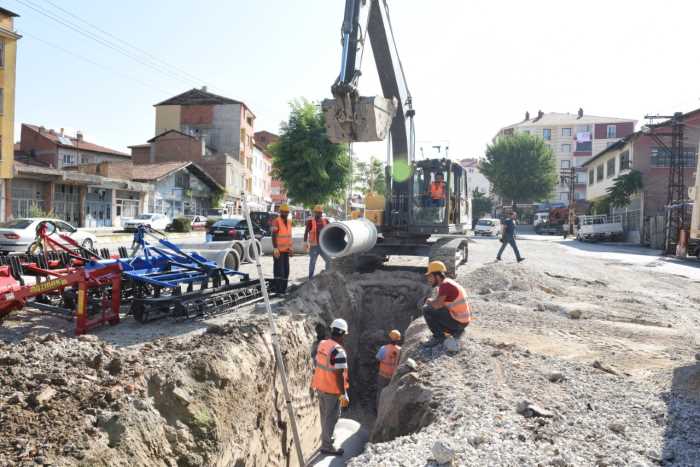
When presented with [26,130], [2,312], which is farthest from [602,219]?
[26,130]

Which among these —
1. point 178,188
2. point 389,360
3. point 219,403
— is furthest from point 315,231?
point 178,188

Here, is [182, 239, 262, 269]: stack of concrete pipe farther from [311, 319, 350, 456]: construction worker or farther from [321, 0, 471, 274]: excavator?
[311, 319, 350, 456]: construction worker

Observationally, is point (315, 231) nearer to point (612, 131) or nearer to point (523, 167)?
point (523, 167)

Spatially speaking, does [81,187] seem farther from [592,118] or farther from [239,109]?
[592,118]

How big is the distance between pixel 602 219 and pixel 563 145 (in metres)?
41.9

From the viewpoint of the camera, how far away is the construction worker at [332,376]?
19.9 feet

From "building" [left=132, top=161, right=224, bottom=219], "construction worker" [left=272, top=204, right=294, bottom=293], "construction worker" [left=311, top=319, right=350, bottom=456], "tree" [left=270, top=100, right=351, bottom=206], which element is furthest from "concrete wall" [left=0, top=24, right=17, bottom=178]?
"construction worker" [left=311, top=319, right=350, bottom=456]

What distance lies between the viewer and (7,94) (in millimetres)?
28172

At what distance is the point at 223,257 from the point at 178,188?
104ft

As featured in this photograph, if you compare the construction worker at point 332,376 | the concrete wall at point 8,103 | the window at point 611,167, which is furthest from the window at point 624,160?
the concrete wall at point 8,103

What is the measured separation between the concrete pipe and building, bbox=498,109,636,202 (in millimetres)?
67202

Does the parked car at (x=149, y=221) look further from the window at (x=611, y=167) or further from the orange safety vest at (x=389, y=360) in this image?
the window at (x=611, y=167)

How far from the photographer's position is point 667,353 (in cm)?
663

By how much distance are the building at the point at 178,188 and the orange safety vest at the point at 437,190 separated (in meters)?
31.0
